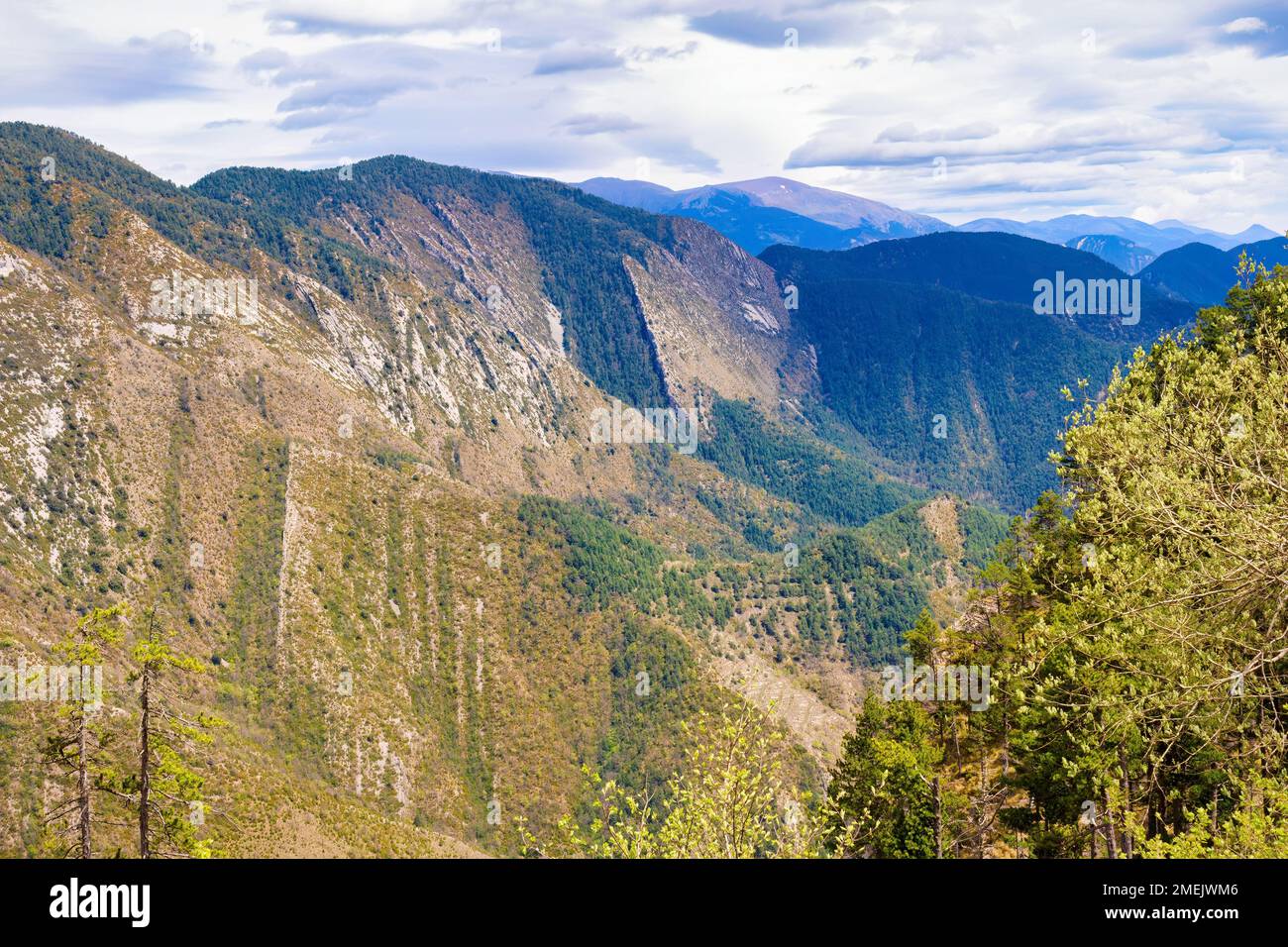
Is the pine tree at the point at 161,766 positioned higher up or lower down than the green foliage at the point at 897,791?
higher up

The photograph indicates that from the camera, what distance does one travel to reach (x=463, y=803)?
158m

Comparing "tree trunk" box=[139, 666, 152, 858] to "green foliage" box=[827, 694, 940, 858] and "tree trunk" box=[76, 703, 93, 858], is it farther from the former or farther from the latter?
"green foliage" box=[827, 694, 940, 858]

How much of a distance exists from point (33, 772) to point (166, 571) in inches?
3968

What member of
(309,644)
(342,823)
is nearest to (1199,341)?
(342,823)

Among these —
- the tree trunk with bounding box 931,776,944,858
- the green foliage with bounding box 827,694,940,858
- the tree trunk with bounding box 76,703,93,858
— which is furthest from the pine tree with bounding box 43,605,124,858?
the tree trunk with bounding box 931,776,944,858

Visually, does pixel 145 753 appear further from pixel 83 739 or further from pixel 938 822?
pixel 938 822

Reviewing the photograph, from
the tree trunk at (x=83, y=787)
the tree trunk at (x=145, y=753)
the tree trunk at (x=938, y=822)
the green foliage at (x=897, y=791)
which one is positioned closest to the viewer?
the tree trunk at (x=83, y=787)

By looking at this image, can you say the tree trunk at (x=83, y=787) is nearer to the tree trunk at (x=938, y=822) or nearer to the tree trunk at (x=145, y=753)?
the tree trunk at (x=145, y=753)

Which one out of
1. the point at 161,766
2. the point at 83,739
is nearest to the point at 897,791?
the point at 161,766

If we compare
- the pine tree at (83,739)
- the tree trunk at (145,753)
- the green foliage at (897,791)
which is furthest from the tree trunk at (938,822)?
the pine tree at (83,739)

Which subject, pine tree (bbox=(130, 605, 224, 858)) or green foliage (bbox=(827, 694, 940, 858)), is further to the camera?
green foliage (bbox=(827, 694, 940, 858))
